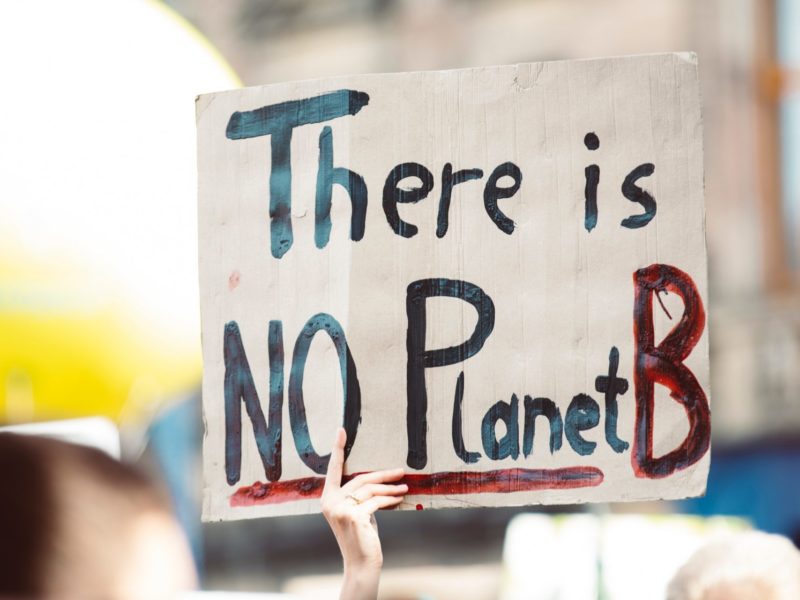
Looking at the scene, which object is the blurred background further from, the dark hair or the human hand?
the human hand

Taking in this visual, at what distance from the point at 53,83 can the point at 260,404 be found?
0.89 metres

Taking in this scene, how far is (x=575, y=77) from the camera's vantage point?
5.92ft

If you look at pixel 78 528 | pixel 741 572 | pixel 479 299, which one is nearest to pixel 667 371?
pixel 479 299

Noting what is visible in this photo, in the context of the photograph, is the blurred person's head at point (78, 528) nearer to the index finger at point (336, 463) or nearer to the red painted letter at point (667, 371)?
the index finger at point (336, 463)

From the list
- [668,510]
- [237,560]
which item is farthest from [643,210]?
[237,560]

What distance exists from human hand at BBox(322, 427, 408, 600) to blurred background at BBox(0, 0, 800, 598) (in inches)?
27.3

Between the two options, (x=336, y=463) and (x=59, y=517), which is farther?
(x=336, y=463)

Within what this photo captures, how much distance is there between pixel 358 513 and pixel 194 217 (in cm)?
101

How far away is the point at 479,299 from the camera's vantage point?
180cm

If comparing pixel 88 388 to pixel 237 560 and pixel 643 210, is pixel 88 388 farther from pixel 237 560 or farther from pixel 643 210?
pixel 237 560

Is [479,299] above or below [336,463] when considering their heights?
above

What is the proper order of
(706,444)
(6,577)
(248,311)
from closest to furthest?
(6,577) < (706,444) < (248,311)

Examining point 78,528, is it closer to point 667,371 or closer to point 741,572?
point 667,371

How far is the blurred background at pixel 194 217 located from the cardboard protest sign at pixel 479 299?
1.85 ft
